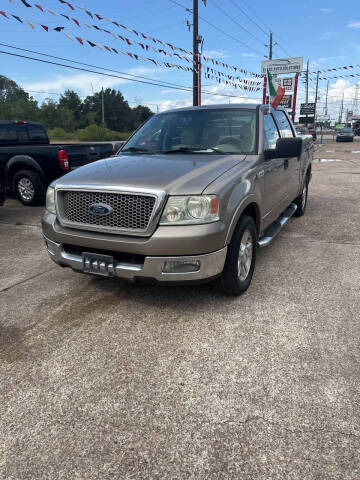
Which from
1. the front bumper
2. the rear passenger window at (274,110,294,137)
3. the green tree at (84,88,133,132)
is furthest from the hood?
the green tree at (84,88,133,132)

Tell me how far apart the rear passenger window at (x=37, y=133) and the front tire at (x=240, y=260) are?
25.4 ft

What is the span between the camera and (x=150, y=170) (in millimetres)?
3178

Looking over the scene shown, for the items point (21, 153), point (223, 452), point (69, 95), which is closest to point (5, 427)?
point (223, 452)

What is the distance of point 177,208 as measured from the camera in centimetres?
279

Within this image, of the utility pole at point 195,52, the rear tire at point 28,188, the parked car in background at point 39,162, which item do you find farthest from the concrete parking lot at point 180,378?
the utility pole at point 195,52

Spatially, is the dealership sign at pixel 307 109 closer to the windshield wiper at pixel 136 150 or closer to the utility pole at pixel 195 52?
the utility pole at pixel 195 52

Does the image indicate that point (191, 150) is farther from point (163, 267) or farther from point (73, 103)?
point (73, 103)

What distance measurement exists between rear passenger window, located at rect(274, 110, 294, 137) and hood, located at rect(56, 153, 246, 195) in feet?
5.12

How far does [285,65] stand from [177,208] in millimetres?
25028

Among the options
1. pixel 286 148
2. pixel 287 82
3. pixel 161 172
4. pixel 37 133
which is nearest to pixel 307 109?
pixel 287 82

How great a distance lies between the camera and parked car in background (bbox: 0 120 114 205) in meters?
7.34

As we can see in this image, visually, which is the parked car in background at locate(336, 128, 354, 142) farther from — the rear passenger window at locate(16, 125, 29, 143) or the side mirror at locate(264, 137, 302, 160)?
the side mirror at locate(264, 137, 302, 160)

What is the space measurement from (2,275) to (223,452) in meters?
3.39

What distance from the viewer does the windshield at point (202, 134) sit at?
3861 mm
